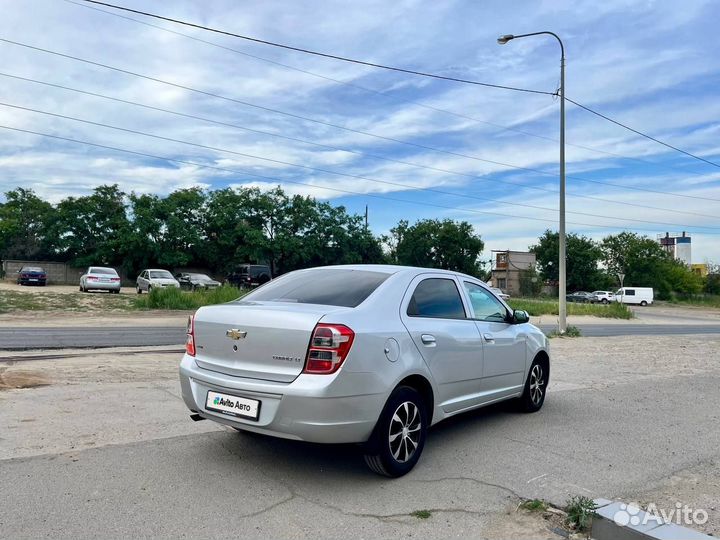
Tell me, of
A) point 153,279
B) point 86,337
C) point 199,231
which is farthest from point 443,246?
point 86,337

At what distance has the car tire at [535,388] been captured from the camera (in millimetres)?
6809

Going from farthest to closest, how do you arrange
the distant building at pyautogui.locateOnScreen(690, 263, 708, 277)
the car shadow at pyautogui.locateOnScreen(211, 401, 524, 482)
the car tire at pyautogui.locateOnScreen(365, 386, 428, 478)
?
the distant building at pyautogui.locateOnScreen(690, 263, 708, 277)
the car shadow at pyautogui.locateOnScreen(211, 401, 524, 482)
the car tire at pyautogui.locateOnScreen(365, 386, 428, 478)

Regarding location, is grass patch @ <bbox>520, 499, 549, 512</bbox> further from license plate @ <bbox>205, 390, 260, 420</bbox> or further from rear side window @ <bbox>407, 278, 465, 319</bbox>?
license plate @ <bbox>205, 390, 260, 420</bbox>

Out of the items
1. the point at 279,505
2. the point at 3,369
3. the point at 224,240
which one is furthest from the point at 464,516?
the point at 224,240

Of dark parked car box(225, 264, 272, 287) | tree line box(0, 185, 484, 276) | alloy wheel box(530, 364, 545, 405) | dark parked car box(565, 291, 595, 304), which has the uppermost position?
tree line box(0, 185, 484, 276)

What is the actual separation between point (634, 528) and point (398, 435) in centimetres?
174

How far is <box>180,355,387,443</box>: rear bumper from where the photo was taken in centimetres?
411

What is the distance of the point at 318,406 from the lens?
13.4ft

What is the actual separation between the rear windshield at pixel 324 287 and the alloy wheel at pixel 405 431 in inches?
36.4

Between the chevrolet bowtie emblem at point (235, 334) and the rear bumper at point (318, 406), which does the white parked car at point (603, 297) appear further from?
the chevrolet bowtie emblem at point (235, 334)

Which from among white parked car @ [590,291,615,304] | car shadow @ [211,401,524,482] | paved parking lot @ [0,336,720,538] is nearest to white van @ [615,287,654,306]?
white parked car @ [590,291,615,304]

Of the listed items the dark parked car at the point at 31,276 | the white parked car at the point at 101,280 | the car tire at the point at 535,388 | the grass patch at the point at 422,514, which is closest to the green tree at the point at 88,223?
the dark parked car at the point at 31,276

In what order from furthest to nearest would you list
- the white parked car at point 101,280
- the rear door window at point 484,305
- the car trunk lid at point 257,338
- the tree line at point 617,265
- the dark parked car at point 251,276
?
the tree line at point 617,265, the dark parked car at point 251,276, the white parked car at point 101,280, the rear door window at point 484,305, the car trunk lid at point 257,338

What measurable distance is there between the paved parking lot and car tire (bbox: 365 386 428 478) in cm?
12
